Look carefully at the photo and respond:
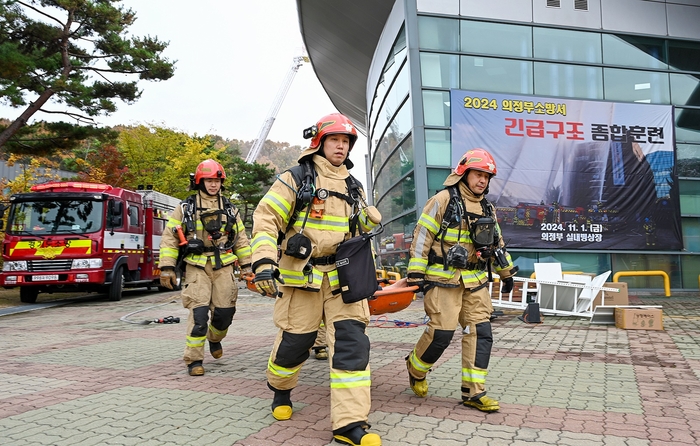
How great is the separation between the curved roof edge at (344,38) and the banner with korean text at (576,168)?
20.3 ft

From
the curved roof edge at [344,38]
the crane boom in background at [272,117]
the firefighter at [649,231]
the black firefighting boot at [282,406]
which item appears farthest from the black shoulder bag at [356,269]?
the crane boom in background at [272,117]

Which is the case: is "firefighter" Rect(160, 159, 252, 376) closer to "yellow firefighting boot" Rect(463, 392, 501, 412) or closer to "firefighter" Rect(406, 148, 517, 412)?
"firefighter" Rect(406, 148, 517, 412)

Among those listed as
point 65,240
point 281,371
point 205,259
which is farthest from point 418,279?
point 65,240

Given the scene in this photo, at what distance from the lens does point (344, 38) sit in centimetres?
2195

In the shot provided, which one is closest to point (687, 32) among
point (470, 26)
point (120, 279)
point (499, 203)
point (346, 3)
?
point (470, 26)

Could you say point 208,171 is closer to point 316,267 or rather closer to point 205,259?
point 205,259

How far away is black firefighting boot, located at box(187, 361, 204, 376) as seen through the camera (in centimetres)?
516

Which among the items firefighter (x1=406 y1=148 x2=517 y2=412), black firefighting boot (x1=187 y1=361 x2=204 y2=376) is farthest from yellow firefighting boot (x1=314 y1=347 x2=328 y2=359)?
firefighter (x1=406 y1=148 x2=517 y2=412)

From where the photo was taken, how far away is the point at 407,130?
50.4 ft

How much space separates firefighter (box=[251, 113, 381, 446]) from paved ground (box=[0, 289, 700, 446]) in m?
0.43

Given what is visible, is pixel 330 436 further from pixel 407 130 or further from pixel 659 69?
pixel 659 69

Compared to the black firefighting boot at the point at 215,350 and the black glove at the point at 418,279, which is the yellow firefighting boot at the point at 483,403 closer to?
the black glove at the point at 418,279

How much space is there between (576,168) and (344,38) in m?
11.7

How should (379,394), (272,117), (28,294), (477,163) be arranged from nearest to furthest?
1. (477,163)
2. (379,394)
3. (28,294)
4. (272,117)
